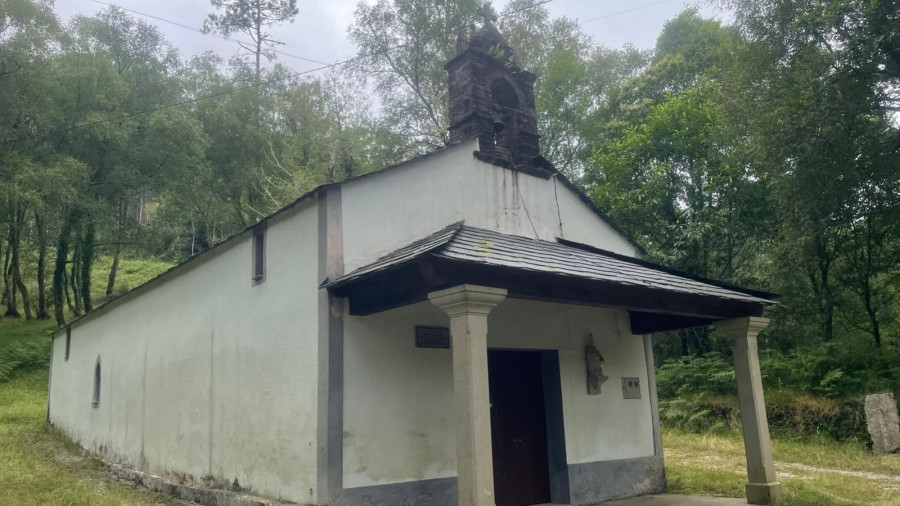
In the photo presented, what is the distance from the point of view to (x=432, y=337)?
7020 millimetres

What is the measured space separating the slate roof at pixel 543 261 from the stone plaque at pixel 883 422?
5.18 metres

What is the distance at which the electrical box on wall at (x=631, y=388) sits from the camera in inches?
356

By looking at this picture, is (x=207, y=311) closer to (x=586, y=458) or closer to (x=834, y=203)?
(x=586, y=458)

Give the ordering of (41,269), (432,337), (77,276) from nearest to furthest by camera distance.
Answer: (432,337) → (41,269) → (77,276)

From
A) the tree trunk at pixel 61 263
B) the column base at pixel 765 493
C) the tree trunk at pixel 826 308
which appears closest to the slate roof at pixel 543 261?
the column base at pixel 765 493

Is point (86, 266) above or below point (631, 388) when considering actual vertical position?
above

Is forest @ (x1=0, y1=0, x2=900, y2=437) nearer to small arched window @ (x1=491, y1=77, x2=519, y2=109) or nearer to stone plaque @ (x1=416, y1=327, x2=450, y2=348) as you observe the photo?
small arched window @ (x1=491, y1=77, x2=519, y2=109)

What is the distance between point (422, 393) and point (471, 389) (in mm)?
1756

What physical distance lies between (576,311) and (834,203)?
24.4 ft

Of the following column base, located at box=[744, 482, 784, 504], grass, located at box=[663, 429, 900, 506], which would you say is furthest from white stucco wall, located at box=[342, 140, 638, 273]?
column base, located at box=[744, 482, 784, 504]

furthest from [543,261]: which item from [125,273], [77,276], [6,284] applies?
[125,273]

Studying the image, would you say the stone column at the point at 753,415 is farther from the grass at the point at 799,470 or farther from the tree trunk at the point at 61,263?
the tree trunk at the point at 61,263

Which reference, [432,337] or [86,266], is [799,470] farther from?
[86,266]

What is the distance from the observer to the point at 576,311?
872 cm
